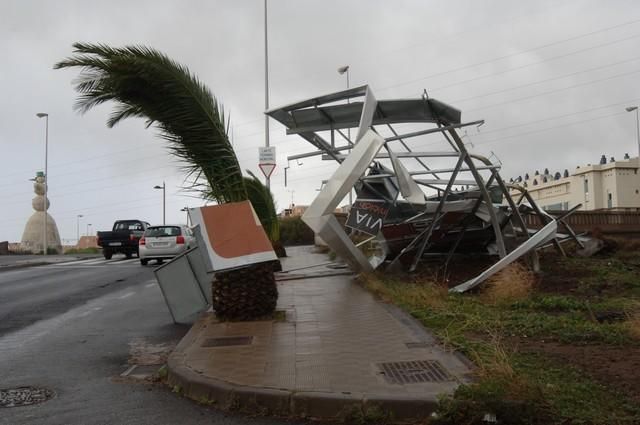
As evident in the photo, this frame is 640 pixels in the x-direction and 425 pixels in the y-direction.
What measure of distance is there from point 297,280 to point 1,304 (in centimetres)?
627

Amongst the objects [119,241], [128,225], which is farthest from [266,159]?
[128,225]

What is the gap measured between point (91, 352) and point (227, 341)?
1.81 m

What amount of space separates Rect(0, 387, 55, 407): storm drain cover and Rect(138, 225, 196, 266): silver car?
16.2 meters

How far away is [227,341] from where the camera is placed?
23.6 ft

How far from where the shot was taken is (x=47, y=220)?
4800 centimetres

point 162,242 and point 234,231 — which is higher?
point 234,231

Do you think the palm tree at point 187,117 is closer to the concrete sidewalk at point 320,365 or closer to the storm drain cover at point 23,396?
the concrete sidewalk at point 320,365

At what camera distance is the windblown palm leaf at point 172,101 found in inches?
350

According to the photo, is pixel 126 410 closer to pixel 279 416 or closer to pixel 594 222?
pixel 279 416

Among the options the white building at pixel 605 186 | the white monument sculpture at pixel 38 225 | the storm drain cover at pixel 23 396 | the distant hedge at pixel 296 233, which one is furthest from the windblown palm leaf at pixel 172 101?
the white building at pixel 605 186

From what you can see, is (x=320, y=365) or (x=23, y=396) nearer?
(x=23, y=396)

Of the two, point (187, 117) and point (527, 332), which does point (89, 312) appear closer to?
point (187, 117)

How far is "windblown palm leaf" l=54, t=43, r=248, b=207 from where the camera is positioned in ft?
29.1

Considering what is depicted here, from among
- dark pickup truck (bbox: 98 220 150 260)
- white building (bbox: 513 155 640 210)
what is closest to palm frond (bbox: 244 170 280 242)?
dark pickup truck (bbox: 98 220 150 260)
